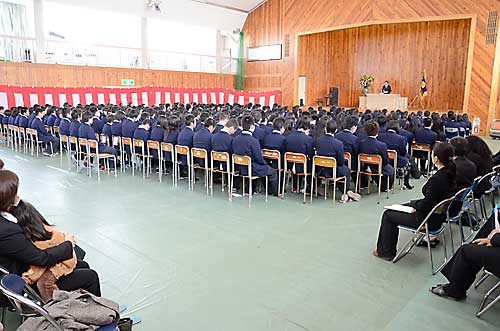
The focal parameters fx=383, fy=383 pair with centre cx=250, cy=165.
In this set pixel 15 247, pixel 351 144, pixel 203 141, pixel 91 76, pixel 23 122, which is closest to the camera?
pixel 15 247

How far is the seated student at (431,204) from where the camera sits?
3.86 metres

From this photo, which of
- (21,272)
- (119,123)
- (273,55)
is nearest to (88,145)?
(119,123)

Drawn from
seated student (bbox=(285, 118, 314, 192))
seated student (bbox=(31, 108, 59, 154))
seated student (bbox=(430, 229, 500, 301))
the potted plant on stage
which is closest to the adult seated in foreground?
seated student (bbox=(430, 229, 500, 301))

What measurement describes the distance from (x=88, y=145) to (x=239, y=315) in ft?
19.1

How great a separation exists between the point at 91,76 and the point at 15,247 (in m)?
17.7

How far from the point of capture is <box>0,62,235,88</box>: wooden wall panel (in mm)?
16250

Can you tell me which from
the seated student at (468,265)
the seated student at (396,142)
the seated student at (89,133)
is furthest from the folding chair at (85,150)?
the seated student at (468,265)

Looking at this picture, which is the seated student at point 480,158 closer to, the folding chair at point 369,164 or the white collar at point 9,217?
the folding chair at point 369,164

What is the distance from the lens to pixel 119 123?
29.4ft

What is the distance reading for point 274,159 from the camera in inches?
273

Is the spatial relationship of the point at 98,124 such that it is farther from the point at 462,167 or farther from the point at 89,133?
the point at 462,167

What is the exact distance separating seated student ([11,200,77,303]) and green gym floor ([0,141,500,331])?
2.43 ft

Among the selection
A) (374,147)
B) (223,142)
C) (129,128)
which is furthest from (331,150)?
(129,128)

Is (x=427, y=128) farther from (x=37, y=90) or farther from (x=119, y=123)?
(x=37, y=90)
